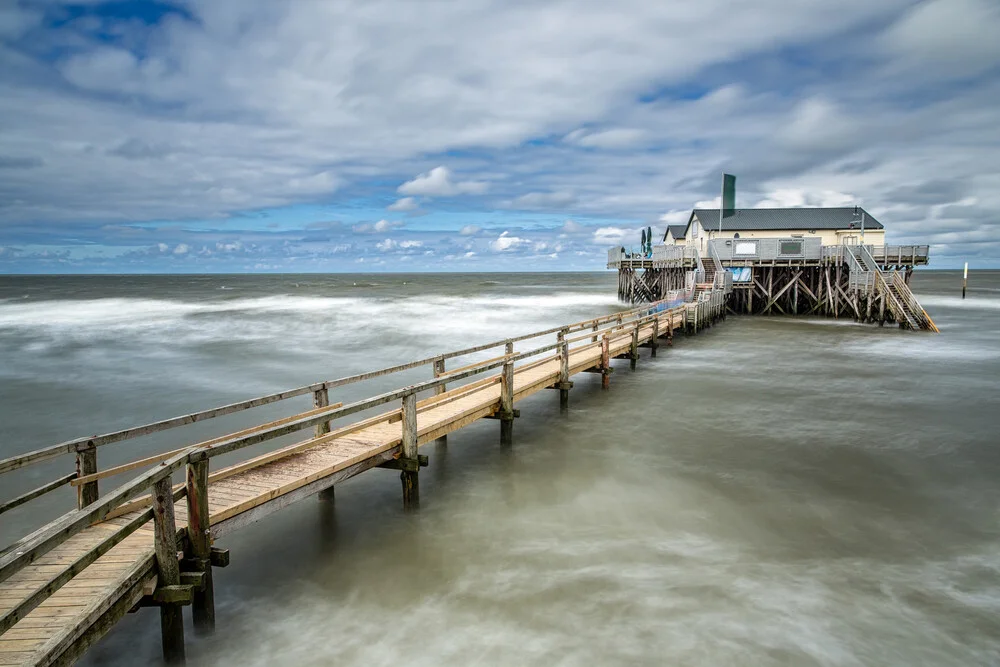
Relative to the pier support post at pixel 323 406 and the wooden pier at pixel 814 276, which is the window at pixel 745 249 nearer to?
the wooden pier at pixel 814 276

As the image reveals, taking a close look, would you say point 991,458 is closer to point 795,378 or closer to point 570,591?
point 795,378

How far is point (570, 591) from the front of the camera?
6020mm

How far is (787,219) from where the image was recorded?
1889 inches

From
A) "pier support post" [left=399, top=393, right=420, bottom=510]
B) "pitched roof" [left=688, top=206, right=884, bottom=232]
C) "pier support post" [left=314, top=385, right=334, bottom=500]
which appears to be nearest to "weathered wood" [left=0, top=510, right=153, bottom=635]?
"pier support post" [left=399, top=393, right=420, bottom=510]

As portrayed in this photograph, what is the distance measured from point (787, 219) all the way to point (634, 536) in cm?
4730

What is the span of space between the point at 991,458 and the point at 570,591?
28.0 ft

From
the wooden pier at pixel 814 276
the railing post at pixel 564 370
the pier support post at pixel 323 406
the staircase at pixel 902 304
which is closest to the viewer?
the pier support post at pixel 323 406

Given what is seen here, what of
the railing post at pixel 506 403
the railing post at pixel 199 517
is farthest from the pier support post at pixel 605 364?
the railing post at pixel 199 517

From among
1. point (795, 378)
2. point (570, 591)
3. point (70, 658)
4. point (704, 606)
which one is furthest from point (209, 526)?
point (795, 378)

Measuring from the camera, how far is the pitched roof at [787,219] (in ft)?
151

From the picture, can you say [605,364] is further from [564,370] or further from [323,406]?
[323,406]

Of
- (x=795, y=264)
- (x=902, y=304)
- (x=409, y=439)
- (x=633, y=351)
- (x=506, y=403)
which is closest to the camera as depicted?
(x=409, y=439)

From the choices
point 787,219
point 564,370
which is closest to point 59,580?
point 564,370

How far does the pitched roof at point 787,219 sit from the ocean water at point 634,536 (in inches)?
1288
